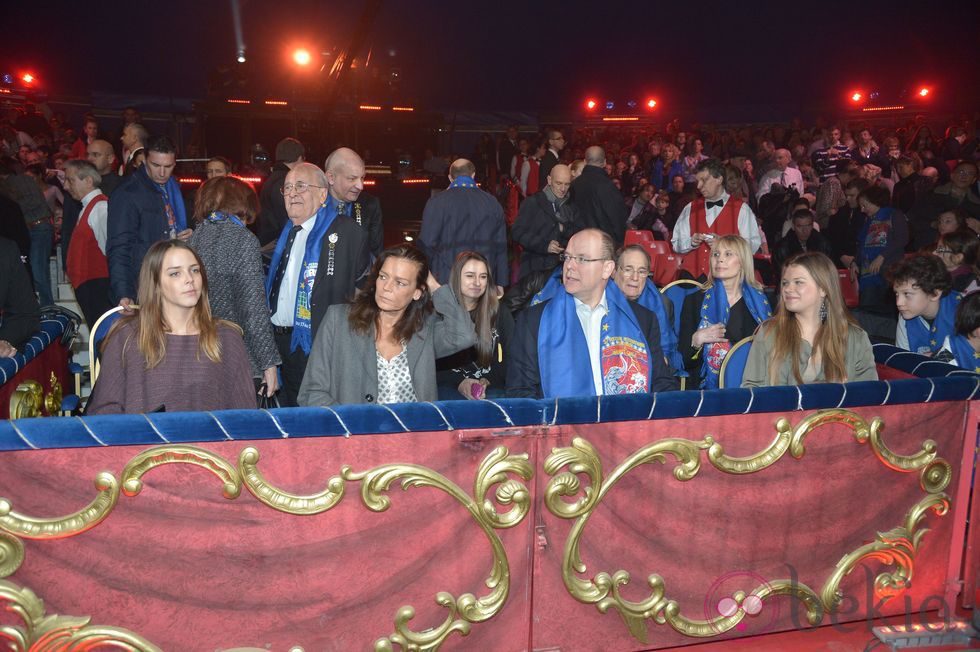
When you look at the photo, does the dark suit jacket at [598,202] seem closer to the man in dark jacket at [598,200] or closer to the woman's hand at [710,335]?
the man in dark jacket at [598,200]

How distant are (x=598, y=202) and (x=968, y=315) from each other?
3895 mm

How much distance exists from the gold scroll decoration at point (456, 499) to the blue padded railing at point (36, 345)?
1.85 meters

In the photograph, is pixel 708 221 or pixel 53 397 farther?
pixel 708 221

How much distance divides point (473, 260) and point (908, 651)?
2933 mm

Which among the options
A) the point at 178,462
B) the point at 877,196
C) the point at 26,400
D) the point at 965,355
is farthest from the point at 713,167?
the point at 178,462

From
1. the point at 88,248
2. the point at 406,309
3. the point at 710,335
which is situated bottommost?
the point at 710,335

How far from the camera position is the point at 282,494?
2787 mm

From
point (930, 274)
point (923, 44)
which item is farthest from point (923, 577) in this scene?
point (923, 44)

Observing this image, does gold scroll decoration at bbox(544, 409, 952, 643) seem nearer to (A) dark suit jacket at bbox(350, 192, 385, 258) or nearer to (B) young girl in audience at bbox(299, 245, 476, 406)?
(B) young girl in audience at bbox(299, 245, 476, 406)

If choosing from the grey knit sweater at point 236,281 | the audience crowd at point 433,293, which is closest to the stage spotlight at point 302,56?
the audience crowd at point 433,293

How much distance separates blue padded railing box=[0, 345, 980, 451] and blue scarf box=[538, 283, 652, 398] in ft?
2.36

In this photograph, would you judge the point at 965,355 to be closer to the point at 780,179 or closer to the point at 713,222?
the point at 713,222

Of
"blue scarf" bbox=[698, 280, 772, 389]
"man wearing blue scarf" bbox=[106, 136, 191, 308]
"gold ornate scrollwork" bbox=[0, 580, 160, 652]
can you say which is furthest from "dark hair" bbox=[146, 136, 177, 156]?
"blue scarf" bbox=[698, 280, 772, 389]

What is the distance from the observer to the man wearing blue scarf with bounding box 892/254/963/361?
16.1ft
